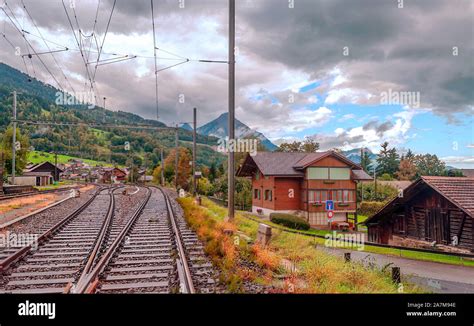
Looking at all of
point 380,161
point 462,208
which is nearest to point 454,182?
point 462,208

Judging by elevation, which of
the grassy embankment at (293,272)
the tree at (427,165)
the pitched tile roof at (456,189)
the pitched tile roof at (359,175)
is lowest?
the grassy embankment at (293,272)

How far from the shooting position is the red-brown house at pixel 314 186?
29.3 metres

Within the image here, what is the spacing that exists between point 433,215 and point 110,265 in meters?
15.1

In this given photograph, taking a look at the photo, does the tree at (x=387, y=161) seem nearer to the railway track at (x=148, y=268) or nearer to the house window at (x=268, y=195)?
the house window at (x=268, y=195)

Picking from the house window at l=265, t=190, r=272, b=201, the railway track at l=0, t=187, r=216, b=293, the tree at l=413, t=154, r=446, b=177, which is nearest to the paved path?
the railway track at l=0, t=187, r=216, b=293

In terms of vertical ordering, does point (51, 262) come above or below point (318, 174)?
below

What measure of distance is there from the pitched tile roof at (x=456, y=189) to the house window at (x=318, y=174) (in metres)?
15.1

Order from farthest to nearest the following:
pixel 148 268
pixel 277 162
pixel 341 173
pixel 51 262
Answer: pixel 277 162, pixel 341 173, pixel 51 262, pixel 148 268

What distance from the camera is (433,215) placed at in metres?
14.8

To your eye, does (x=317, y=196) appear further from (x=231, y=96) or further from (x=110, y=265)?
(x=110, y=265)

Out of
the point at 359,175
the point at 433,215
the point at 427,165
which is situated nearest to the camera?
the point at 433,215

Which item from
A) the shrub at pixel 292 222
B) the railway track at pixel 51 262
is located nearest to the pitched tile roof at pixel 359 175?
the shrub at pixel 292 222

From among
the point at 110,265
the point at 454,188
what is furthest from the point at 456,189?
the point at 110,265
